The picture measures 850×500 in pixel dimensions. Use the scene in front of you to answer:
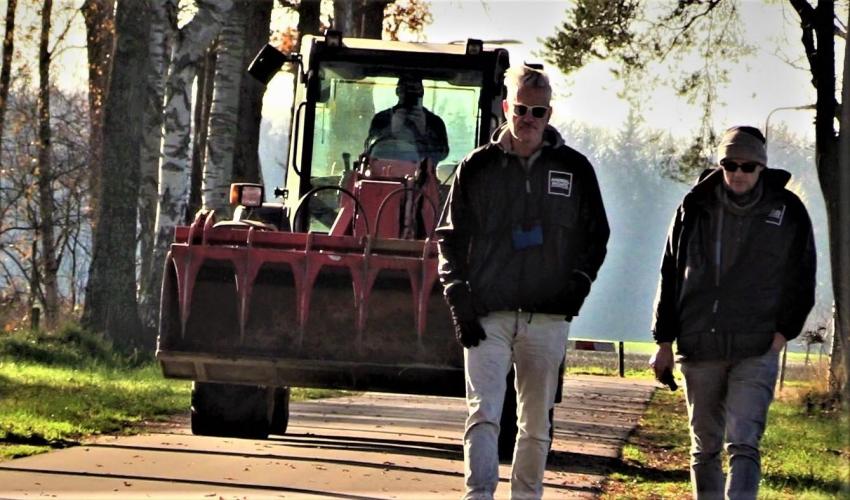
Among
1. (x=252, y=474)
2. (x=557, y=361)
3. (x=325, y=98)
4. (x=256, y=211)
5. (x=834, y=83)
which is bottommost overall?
(x=252, y=474)

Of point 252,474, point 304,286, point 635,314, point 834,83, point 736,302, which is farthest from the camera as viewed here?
point 635,314

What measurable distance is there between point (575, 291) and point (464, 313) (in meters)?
0.51

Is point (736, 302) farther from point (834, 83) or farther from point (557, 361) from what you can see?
point (834, 83)

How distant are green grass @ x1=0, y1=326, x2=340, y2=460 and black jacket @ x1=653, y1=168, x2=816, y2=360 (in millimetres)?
4749

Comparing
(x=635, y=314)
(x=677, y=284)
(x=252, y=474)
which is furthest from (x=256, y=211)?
(x=635, y=314)

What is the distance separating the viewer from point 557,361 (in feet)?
29.0

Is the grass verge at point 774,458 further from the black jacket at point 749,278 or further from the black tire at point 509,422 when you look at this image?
the black jacket at point 749,278

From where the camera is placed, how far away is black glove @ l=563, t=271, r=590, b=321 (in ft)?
28.7

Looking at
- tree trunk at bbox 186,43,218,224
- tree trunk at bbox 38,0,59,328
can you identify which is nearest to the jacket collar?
tree trunk at bbox 186,43,218,224

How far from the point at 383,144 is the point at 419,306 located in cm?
318

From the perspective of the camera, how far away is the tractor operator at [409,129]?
15.0 meters

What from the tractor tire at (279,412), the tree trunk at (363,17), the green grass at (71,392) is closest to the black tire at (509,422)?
the tractor tire at (279,412)

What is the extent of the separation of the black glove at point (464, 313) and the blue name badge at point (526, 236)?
1.02 ft

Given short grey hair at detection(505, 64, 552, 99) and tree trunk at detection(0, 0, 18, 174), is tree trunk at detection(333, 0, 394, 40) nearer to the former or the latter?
tree trunk at detection(0, 0, 18, 174)
